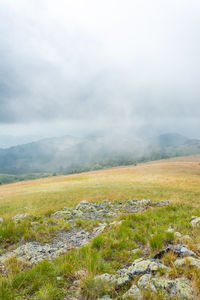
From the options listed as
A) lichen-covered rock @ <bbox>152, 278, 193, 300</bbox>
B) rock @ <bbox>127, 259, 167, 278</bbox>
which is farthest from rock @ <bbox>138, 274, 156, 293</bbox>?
rock @ <bbox>127, 259, 167, 278</bbox>

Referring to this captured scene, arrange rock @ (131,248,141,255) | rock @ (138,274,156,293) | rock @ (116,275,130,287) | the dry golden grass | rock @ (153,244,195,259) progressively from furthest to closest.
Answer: the dry golden grass < rock @ (131,248,141,255) < rock @ (153,244,195,259) < rock @ (116,275,130,287) < rock @ (138,274,156,293)

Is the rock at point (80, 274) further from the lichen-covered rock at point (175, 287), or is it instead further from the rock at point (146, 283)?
the lichen-covered rock at point (175, 287)

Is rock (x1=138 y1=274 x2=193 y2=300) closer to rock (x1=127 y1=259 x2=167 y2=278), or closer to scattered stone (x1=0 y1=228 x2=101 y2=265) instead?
rock (x1=127 y1=259 x2=167 y2=278)

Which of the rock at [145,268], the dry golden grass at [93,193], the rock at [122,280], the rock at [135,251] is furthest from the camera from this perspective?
the dry golden grass at [93,193]

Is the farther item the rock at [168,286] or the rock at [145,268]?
the rock at [145,268]

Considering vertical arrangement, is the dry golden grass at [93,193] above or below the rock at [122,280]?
below

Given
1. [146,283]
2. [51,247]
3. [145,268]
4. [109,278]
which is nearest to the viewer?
[146,283]

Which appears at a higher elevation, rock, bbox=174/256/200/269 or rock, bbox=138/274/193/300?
rock, bbox=138/274/193/300

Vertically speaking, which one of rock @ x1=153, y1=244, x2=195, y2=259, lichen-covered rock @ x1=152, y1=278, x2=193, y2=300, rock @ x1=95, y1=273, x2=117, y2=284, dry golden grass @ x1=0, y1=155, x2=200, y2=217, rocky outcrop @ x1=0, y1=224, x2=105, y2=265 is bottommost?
dry golden grass @ x1=0, y1=155, x2=200, y2=217

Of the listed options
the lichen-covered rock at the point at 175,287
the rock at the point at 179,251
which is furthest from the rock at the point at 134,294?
the rock at the point at 179,251

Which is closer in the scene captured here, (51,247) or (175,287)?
(175,287)

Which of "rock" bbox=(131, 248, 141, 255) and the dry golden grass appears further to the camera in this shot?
the dry golden grass

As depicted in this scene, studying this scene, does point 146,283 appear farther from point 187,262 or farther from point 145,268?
point 187,262

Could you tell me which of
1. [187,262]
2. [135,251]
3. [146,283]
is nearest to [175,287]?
[146,283]
